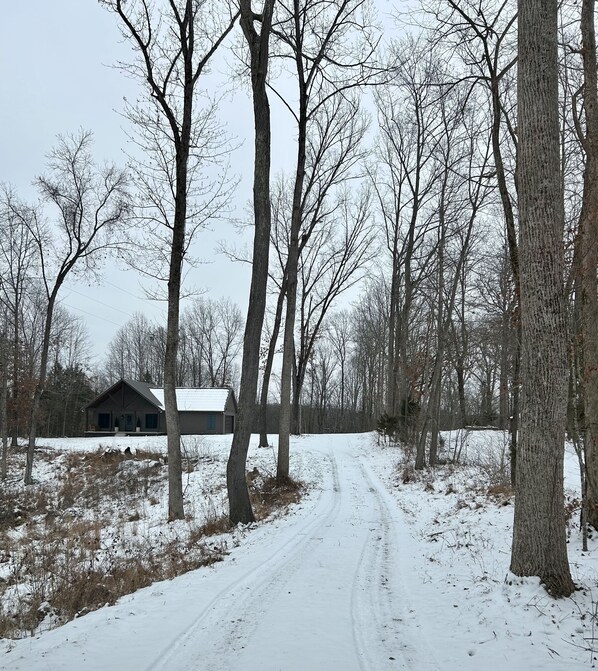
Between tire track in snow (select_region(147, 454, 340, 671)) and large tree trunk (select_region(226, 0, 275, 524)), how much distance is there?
1.78 metres

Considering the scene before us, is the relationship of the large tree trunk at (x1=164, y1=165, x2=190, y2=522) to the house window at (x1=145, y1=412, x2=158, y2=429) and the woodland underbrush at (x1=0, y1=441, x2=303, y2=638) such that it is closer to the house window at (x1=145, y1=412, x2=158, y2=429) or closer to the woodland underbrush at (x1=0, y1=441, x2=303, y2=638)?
the woodland underbrush at (x1=0, y1=441, x2=303, y2=638)

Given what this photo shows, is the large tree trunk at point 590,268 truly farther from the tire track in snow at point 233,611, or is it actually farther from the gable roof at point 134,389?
the gable roof at point 134,389

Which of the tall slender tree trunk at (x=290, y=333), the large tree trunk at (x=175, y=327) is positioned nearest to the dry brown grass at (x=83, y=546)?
the large tree trunk at (x=175, y=327)

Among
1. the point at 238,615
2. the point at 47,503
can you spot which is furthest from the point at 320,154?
the point at 238,615

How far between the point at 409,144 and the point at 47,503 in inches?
727

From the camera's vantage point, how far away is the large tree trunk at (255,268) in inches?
348

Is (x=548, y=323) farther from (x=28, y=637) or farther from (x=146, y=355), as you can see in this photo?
(x=146, y=355)

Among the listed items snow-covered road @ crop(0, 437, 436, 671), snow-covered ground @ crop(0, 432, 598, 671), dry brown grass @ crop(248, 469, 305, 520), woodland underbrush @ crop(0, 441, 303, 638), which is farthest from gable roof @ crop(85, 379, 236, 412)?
snow-covered road @ crop(0, 437, 436, 671)

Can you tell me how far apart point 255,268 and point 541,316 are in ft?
18.6

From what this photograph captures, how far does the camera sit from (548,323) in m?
4.61

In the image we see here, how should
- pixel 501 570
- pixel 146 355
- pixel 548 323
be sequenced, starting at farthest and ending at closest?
pixel 146 355, pixel 501 570, pixel 548 323

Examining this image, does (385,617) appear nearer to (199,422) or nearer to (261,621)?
(261,621)

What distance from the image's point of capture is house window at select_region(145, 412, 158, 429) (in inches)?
1597

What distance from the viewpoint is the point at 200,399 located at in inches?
1617
